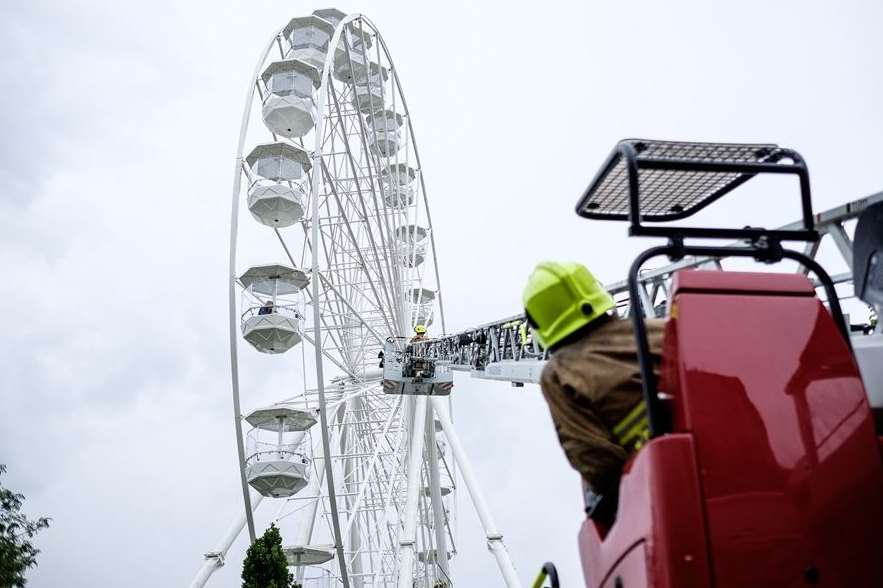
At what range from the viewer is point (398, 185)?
23266 mm

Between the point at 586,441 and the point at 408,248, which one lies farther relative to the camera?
the point at 408,248

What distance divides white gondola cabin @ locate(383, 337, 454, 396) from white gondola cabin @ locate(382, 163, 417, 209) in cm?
484

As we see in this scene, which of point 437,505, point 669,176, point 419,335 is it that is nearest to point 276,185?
point 419,335

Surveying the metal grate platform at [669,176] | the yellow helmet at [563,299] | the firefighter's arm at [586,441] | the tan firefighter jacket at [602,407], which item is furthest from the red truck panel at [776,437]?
the metal grate platform at [669,176]

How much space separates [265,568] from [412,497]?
357cm

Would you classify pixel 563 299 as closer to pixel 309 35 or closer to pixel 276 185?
pixel 276 185

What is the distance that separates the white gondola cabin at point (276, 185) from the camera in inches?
727

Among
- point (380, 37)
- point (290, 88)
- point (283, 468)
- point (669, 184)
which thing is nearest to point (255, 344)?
point (283, 468)

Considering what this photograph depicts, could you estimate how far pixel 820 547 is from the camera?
187 centimetres

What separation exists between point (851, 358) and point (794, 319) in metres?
0.17

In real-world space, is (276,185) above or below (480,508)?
above

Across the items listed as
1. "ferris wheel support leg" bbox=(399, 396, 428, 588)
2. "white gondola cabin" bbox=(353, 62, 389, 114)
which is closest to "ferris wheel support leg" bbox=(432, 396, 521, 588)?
"ferris wheel support leg" bbox=(399, 396, 428, 588)

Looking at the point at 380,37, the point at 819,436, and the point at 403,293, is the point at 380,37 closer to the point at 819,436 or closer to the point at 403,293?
the point at 403,293

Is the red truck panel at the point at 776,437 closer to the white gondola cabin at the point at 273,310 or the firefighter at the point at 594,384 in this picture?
the firefighter at the point at 594,384
